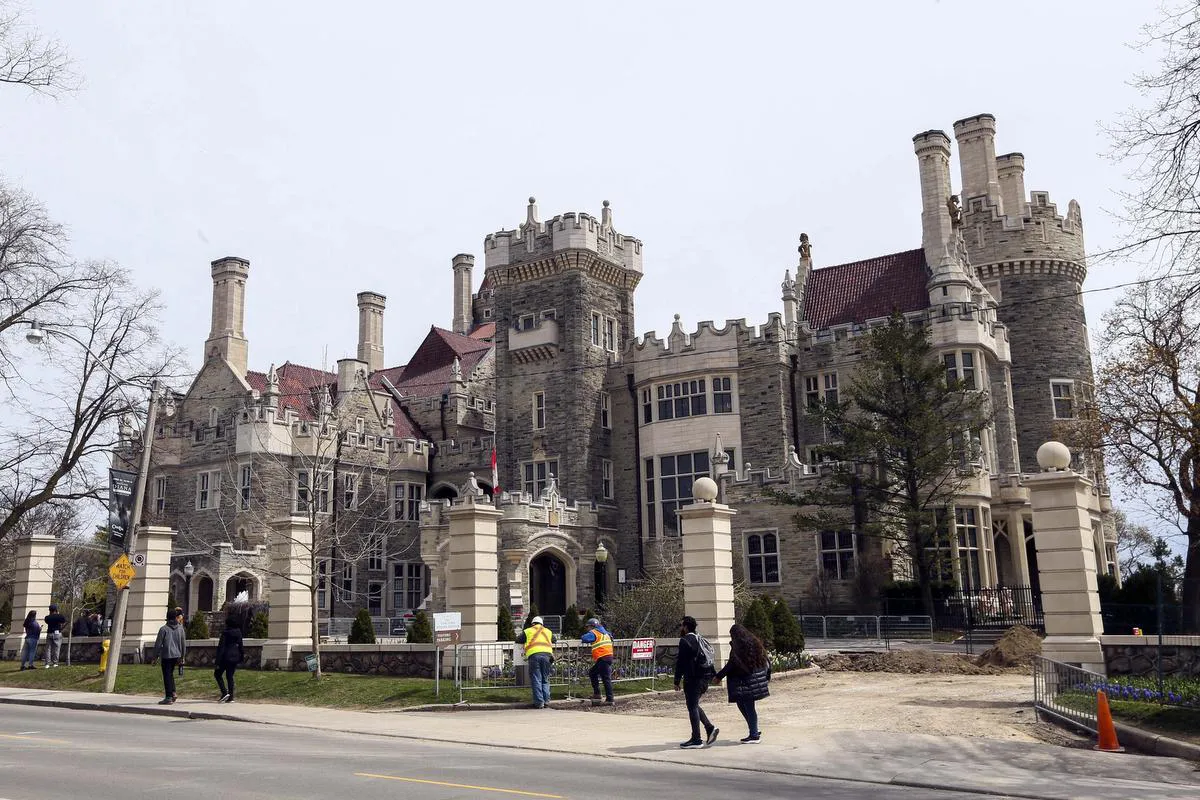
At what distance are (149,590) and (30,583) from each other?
587cm

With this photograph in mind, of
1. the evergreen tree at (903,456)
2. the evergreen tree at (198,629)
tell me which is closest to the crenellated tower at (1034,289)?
the evergreen tree at (903,456)

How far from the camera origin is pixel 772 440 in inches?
1569

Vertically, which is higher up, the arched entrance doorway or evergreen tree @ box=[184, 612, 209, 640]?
the arched entrance doorway

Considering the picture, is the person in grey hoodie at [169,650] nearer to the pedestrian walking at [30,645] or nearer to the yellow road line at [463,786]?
the pedestrian walking at [30,645]

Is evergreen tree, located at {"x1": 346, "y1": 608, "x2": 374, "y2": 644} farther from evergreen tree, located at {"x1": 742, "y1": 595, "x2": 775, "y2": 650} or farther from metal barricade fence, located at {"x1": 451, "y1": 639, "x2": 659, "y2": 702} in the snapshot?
evergreen tree, located at {"x1": 742, "y1": 595, "x2": 775, "y2": 650}

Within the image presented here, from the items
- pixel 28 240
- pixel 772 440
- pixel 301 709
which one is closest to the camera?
pixel 301 709

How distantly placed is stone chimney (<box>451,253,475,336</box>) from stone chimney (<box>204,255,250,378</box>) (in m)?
21.9

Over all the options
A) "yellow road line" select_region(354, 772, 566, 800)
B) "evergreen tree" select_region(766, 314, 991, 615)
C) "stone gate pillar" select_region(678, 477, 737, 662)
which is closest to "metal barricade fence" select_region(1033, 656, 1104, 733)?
"stone gate pillar" select_region(678, 477, 737, 662)

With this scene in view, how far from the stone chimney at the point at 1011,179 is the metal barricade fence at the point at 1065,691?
1201 inches

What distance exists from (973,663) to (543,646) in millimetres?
10367

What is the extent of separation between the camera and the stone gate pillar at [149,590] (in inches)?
1072

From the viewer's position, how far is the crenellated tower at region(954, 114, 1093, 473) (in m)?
39.6

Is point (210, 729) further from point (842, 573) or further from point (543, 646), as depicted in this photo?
point (842, 573)

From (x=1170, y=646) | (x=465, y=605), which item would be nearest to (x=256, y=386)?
(x=465, y=605)
